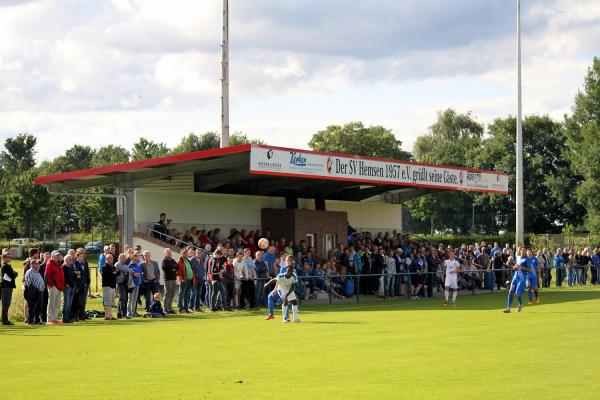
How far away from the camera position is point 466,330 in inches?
727

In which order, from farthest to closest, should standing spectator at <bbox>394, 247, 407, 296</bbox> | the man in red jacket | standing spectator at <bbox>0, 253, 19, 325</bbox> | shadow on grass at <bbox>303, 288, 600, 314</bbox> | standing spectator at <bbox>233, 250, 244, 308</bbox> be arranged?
standing spectator at <bbox>394, 247, 407, 296</bbox>
standing spectator at <bbox>233, 250, 244, 308</bbox>
shadow on grass at <bbox>303, 288, 600, 314</bbox>
the man in red jacket
standing spectator at <bbox>0, 253, 19, 325</bbox>

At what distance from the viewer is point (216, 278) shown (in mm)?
26109

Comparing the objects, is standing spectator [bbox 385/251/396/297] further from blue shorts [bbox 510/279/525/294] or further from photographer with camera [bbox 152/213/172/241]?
blue shorts [bbox 510/279/525/294]

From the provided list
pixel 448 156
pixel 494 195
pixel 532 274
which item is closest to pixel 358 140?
pixel 448 156

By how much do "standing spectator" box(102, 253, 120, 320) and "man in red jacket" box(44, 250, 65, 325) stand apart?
1.28 m

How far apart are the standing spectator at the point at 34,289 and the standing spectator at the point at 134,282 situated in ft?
8.04

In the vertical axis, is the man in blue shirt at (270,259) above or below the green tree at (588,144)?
below

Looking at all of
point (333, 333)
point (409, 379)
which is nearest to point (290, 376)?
point (409, 379)

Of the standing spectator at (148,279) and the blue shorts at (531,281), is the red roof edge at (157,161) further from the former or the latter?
the blue shorts at (531,281)

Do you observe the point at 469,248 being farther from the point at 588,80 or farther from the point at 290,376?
the point at 588,80

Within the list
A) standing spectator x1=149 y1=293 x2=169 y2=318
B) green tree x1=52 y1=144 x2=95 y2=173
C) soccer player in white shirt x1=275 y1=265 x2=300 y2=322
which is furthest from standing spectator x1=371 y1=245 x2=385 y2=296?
green tree x1=52 y1=144 x2=95 y2=173

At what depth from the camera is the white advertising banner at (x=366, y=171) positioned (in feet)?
91.3

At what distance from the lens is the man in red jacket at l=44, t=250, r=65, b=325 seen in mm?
22094

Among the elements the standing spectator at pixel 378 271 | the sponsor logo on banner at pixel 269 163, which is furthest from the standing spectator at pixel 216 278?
the standing spectator at pixel 378 271
